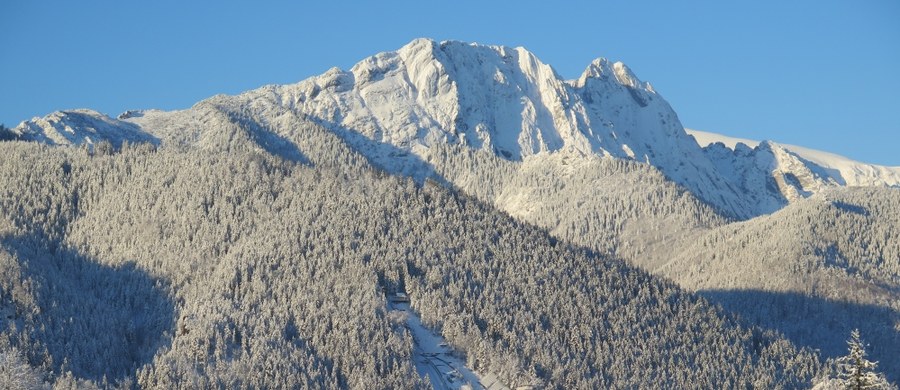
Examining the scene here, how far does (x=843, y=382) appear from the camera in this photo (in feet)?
482

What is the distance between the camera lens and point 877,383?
140625 mm

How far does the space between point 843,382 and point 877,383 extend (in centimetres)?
656

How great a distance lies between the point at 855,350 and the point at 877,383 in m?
5.90

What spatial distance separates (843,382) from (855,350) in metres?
11.2

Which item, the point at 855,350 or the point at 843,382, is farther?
the point at 843,382

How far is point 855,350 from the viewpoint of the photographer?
137m
